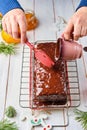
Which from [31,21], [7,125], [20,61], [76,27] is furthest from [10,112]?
[31,21]

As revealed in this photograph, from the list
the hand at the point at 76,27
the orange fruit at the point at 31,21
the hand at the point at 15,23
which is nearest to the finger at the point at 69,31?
the hand at the point at 76,27

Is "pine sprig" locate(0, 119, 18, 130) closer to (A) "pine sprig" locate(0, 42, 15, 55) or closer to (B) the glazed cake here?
(B) the glazed cake

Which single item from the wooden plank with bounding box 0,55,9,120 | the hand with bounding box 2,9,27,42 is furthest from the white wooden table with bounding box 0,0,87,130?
the hand with bounding box 2,9,27,42

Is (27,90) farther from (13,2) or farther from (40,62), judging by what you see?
(13,2)

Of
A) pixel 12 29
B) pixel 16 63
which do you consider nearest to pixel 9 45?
pixel 16 63

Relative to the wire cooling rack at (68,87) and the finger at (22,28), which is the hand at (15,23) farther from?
the wire cooling rack at (68,87)
